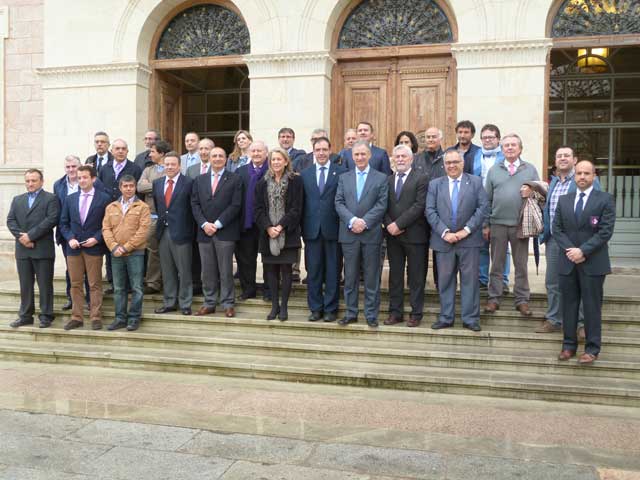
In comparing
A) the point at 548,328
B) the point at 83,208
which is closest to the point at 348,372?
the point at 548,328

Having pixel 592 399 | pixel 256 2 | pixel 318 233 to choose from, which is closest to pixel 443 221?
pixel 318 233

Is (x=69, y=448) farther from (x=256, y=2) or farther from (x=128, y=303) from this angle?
(x=256, y=2)

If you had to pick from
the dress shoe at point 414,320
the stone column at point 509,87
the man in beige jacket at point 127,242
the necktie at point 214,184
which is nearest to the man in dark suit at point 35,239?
the man in beige jacket at point 127,242

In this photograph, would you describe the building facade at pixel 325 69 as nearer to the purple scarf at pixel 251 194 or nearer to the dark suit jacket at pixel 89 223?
the purple scarf at pixel 251 194

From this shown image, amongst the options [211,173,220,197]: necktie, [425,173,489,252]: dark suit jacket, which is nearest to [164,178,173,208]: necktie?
→ [211,173,220,197]: necktie

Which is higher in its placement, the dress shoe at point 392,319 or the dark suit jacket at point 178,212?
the dark suit jacket at point 178,212

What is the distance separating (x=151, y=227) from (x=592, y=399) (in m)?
5.24

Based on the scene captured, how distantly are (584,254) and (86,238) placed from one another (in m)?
5.39

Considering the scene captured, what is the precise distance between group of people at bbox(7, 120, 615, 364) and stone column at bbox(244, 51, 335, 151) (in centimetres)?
273

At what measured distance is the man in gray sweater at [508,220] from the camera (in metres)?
7.04

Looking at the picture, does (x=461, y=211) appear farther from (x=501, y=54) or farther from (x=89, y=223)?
(x=501, y=54)

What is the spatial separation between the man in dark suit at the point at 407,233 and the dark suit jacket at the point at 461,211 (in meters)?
0.14

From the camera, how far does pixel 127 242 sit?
7.41 metres

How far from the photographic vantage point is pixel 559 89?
1434cm
